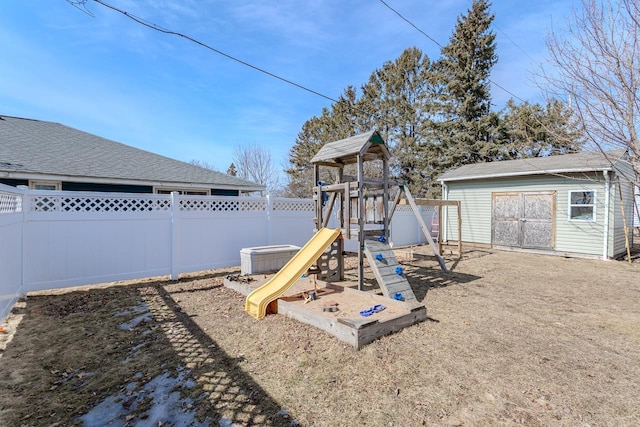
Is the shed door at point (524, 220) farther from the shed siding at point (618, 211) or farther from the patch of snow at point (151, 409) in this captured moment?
the patch of snow at point (151, 409)

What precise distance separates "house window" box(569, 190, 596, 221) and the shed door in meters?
0.48

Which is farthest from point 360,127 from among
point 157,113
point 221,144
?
point 157,113

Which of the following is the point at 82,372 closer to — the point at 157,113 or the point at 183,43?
the point at 183,43

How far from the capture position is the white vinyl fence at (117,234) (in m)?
4.71

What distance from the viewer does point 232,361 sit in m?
2.99

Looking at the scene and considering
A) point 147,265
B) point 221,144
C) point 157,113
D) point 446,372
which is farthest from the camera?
point 221,144

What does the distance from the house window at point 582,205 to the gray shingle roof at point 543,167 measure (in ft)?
2.61

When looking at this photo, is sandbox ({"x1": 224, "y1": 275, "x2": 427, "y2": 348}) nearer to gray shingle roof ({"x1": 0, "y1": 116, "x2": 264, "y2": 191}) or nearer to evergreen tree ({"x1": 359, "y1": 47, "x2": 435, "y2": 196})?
gray shingle roof ({"x1": 0, "y1": 116, "x2": 264, "y2": 191})

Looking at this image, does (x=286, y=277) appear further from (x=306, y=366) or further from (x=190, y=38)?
(x=190, y=38)

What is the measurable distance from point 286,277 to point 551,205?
9820 millimetres

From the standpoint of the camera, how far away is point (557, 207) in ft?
32.8

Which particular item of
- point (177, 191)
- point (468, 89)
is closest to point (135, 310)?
point (177, 191)

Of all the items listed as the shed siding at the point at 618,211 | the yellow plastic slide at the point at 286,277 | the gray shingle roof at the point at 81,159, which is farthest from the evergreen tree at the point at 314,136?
the yellow plastic slide at the point at 286,277

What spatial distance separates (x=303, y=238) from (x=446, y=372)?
616cm
